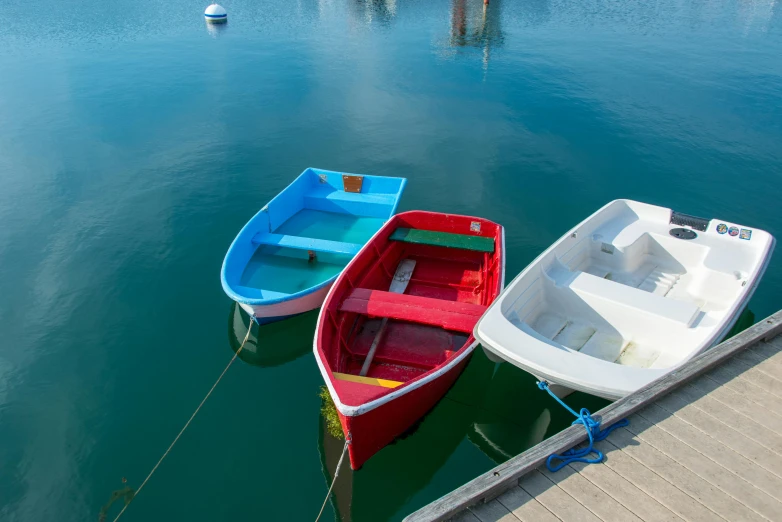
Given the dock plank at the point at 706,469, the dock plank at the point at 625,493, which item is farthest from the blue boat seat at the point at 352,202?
the dock plank at the point at 625,493

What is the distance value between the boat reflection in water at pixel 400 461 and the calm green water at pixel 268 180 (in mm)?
44

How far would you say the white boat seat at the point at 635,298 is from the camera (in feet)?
34.1

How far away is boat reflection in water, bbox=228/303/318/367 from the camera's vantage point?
43.2 ft

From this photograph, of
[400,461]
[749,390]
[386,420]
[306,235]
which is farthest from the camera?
[306,235]

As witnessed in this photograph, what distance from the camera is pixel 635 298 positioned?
1089 cm

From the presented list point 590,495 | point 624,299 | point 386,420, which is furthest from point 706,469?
point 386,420

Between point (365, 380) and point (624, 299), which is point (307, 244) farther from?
point (624, 299)

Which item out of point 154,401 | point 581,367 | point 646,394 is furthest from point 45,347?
point 646,394

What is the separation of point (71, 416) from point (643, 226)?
14.8 m

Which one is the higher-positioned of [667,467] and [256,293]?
[667,467]

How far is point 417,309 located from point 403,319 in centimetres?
44

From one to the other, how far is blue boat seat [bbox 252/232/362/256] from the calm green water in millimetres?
2053

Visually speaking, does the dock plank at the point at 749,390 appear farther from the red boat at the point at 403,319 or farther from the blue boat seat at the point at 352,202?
the blue boat seat at the point at 352,202

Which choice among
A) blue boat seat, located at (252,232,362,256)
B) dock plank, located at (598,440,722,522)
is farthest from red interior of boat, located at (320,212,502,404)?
dock plank, located at (598,440,722,522)
